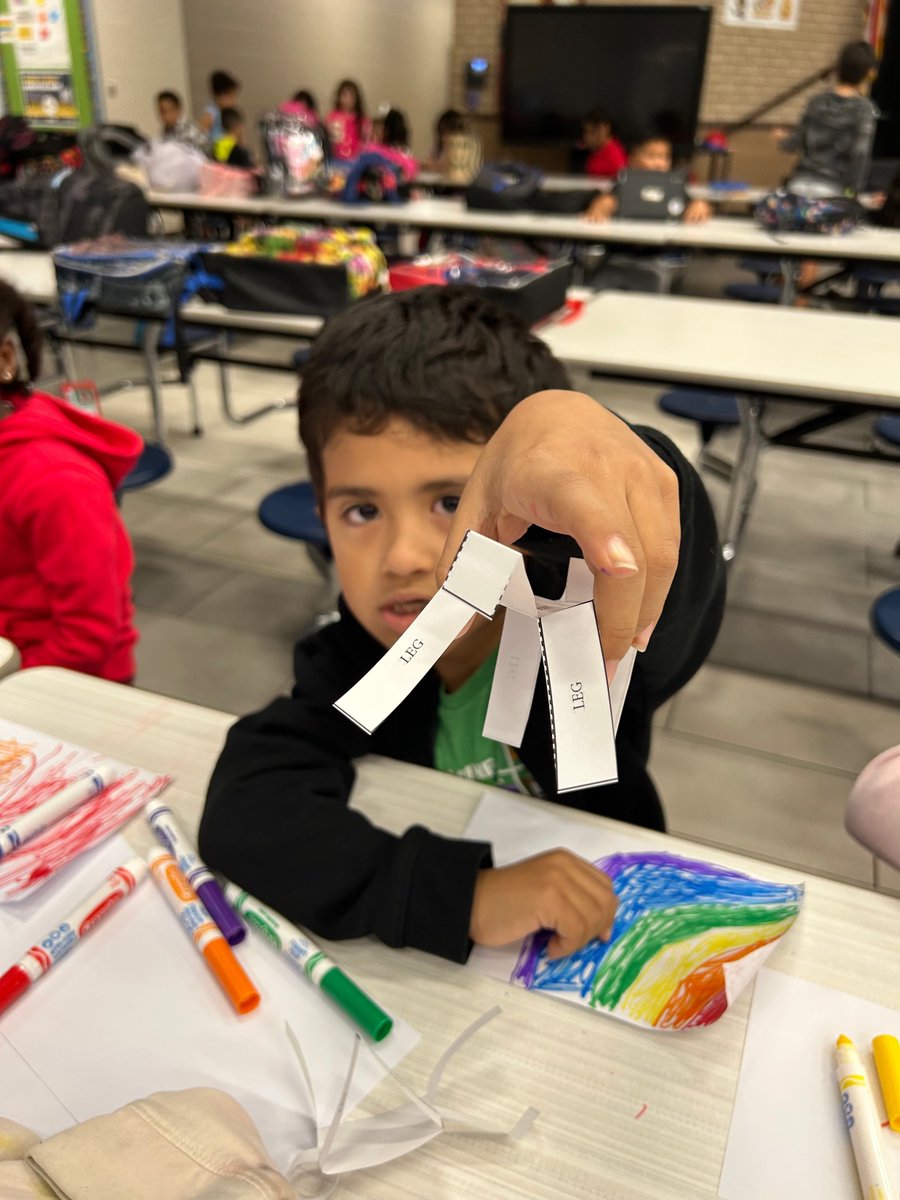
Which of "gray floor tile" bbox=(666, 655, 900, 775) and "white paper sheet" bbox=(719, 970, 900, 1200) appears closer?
"white paper sheet" bbox=(719, 970, 900, 1200)

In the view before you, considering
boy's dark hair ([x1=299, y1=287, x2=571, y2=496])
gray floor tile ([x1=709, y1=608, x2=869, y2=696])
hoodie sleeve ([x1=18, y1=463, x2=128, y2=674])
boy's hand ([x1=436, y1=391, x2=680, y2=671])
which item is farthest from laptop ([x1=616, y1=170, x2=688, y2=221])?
boy's hand ([x1=436, y1=391, x2=680, y2=671])

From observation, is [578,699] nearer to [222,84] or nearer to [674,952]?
[674,952]

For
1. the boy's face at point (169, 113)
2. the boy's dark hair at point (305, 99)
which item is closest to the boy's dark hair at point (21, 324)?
the boy's face at point (169, 113)

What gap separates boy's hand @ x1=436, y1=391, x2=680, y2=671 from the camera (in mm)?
375

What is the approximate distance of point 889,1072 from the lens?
1.68 ft

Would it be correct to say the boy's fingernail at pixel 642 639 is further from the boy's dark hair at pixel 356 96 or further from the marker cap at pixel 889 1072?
the boy's dark hair at pixel 356 96

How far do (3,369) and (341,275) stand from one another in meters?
1.05

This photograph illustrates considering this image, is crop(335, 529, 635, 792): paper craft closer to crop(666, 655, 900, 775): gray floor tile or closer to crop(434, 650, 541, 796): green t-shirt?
crop(434, 650, 541, 796): green t-shirt

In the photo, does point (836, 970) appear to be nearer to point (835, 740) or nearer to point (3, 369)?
point (3, 369)

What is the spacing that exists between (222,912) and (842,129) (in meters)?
5.38

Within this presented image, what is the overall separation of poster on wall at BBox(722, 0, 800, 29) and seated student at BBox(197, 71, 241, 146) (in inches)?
181

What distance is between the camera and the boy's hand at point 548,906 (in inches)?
23.4

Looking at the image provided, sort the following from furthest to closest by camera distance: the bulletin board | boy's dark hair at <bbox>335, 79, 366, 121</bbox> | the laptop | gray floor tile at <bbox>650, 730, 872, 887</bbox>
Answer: boy's dark hair at <bbox>335, 79, 366, 121</bbox>, the bulletin board, the laptop, gray floor tile at <bbox>650, 730, 872, 887</bbox>

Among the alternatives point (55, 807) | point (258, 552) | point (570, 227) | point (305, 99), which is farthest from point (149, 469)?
point (305, 99)
